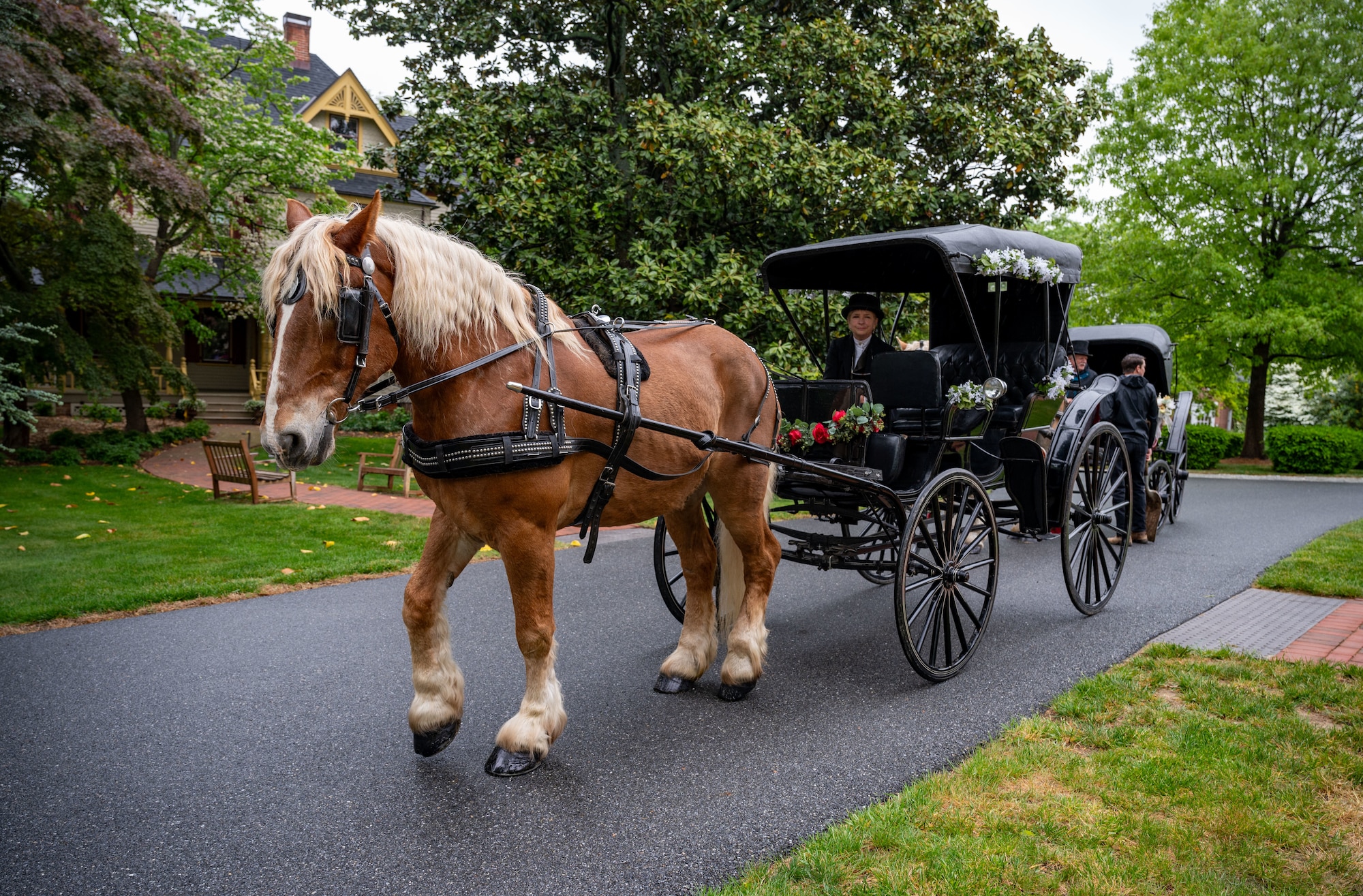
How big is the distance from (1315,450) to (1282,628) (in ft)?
53.9

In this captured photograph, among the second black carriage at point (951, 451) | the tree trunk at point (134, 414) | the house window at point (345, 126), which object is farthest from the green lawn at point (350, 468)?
Answer: the house window at point (345, 126)

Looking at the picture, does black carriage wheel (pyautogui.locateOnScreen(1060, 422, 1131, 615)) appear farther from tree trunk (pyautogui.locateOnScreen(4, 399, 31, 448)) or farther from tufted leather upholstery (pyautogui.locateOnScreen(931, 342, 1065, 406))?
tree trunk (pyautogui.locateOnScreen(4, 399, 31, 448))

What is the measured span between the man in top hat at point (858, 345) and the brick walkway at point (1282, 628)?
103 inches

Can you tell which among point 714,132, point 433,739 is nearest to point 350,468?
point 714,132

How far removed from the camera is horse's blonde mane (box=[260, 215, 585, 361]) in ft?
9.23

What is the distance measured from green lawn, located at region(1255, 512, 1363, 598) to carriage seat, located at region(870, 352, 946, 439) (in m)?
3.96

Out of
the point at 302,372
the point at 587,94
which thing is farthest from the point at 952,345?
the point at 587,94

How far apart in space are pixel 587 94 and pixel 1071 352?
694cm

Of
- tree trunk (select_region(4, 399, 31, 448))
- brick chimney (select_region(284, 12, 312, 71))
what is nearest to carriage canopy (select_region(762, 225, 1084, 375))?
tree trunk (select_region(4, 399, 31, 448))

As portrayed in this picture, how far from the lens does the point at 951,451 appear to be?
5.30m

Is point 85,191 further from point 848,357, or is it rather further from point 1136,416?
point 1136,416

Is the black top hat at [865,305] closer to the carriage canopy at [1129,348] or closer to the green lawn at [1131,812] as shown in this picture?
the green lawn at [1131,812]

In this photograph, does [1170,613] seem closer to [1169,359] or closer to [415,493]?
[1169,359]

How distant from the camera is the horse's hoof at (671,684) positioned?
14.3 feet
